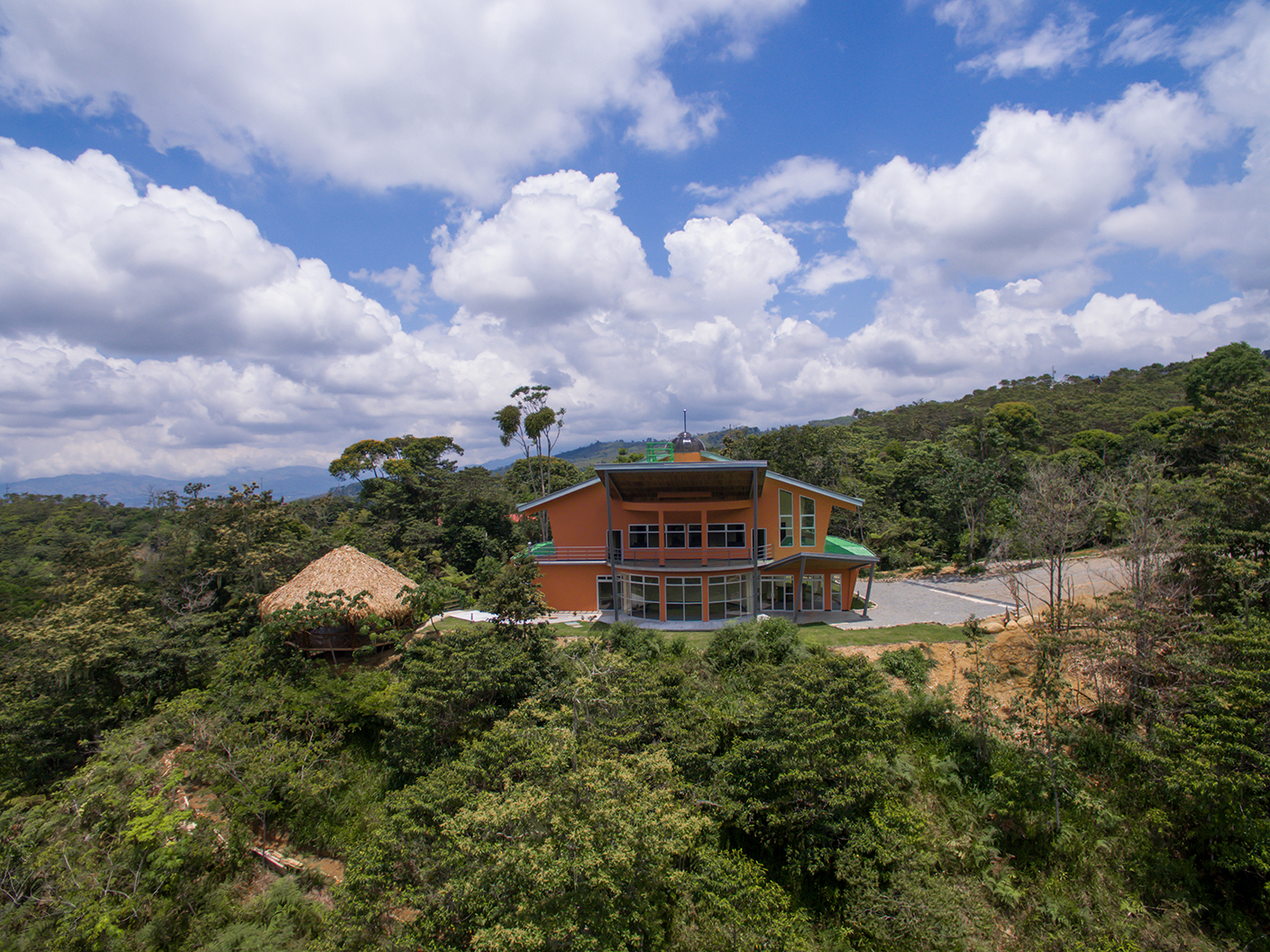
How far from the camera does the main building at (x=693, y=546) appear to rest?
22578mm

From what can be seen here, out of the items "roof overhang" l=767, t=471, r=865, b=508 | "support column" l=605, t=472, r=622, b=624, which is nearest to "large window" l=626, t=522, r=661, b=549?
"support column" l=605, t=472, r=622, b=624

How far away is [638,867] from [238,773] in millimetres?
12589

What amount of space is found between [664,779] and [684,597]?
1243 cm

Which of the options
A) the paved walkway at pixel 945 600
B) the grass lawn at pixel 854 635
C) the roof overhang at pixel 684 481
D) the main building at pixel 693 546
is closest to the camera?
the grass lawn at pixel 854 635

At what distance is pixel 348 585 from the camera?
63.3ft

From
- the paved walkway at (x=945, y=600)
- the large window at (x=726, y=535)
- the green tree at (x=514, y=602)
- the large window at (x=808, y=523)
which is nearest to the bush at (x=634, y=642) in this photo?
the green tree at (x=514, y=602)

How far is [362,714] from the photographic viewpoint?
16250 mm

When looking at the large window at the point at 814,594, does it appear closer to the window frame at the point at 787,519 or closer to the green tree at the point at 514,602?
the window frame at the point at 787,519

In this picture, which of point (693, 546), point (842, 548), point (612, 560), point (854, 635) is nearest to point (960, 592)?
point (842, 548)

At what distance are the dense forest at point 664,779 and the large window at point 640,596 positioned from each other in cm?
537

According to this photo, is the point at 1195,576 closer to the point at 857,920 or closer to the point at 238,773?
the point at 857,920

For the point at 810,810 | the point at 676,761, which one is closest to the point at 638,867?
the point at 676,761

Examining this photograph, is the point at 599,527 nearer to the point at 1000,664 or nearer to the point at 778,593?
the point at 778,593

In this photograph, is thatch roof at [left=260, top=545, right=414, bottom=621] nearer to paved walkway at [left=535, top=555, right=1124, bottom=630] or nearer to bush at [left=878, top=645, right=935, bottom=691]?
paved walkway at [left=535, top=555, right=1124, bottom=630]
